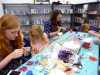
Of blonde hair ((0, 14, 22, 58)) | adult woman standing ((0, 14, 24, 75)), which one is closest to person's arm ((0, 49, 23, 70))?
adult woman standing ((0, 14, 24, 75))

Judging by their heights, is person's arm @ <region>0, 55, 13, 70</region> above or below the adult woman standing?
below

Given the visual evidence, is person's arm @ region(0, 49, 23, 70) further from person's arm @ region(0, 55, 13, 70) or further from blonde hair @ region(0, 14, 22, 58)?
blonde hair @ region(0, 14, 22, 58)

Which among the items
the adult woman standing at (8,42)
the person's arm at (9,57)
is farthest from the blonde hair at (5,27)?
the person's arm at (9,57)

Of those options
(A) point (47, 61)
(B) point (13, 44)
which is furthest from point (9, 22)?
(A) point (47, 61)

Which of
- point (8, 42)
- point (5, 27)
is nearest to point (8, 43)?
point (8, 42)

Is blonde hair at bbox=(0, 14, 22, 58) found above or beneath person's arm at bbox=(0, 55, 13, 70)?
above

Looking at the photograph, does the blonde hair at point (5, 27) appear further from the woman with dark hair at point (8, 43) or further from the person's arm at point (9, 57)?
the person's arm at point (9, 57)

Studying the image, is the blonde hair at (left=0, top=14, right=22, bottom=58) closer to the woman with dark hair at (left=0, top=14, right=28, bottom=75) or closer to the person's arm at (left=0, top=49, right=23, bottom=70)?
the woman with dark hair at (left=0, top=14, right=28, bottom=75)

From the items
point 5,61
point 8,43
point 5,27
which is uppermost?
point 5,27

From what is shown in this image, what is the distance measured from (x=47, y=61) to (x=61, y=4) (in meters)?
4.64

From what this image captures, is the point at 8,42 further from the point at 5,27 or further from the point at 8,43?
the point at 5,27

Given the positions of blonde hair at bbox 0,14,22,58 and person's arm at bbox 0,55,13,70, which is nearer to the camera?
person's arm at bbox 0,55,13,70

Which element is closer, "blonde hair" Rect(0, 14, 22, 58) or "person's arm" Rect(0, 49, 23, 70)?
"person's arm" Rect(0, 49, 23, 70)

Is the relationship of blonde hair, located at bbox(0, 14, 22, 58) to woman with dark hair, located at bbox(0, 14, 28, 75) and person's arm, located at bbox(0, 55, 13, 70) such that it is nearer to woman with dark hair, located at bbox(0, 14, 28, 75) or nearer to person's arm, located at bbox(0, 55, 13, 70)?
woman with dark hair, located at bbox(0, 14, 28, 75)
